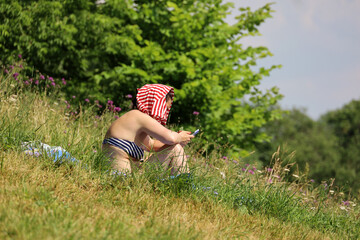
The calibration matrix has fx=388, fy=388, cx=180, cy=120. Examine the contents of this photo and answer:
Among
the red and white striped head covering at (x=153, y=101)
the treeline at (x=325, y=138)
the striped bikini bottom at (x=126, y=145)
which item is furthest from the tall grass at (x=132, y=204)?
the treeline at (x=325, y=138)

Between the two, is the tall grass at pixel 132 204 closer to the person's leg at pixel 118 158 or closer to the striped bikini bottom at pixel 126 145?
the person's leg at pixel 118 158

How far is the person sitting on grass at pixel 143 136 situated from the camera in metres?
4.39

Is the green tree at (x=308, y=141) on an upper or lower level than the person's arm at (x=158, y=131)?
lower

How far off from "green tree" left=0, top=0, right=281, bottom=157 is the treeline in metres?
26.6

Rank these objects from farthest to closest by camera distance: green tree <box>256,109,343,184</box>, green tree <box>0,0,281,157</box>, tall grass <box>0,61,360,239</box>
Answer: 1. green tree <box>256,109,343,184</box>
2. green tree <box>0,0,281,157</box>
3. tall grass <box>0,61,360,239</box>

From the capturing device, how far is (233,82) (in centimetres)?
1103

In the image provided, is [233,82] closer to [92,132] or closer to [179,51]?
[179,51]

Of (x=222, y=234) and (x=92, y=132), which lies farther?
(x=92, y=132)

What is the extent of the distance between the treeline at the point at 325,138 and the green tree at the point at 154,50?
2664 cm

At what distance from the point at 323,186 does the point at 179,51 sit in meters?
6.38

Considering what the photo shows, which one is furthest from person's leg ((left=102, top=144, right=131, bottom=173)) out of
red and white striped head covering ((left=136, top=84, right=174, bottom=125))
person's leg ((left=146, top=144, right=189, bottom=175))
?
red and white striped head covering ((left=136, top=84, right=174, bottom=125))

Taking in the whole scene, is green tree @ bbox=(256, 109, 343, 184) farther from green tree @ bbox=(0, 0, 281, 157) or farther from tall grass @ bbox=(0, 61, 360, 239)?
tall grass @ bbox=(0, 61, 360, 239)

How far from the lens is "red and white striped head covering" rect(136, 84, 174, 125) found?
450cm

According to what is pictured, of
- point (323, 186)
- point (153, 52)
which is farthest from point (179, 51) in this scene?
point (323, 186)
